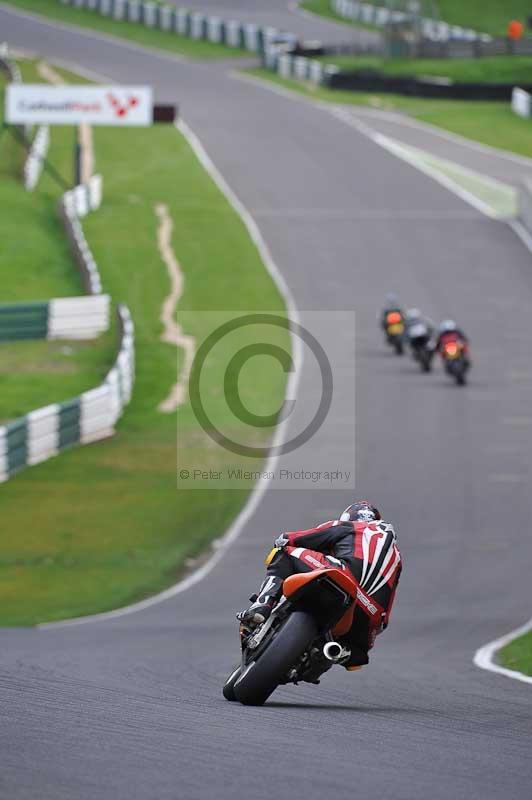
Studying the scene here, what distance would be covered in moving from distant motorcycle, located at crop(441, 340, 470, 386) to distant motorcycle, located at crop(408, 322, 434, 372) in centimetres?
65

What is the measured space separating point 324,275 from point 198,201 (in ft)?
27.7

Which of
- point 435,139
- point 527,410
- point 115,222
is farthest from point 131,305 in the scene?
point 435,139

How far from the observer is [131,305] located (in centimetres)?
3466

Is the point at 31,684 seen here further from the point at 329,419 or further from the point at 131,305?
the point at 131,305

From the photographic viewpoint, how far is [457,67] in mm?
65438

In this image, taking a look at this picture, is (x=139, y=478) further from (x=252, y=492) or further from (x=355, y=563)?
(x=355, y=563)

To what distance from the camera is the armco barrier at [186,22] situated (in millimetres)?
72062

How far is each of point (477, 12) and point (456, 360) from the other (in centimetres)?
5684

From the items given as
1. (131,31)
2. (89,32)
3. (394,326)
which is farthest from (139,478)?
(131,31)

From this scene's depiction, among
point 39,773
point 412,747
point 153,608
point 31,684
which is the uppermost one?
point 39,773

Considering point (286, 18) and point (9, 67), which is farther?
point (286, 18)

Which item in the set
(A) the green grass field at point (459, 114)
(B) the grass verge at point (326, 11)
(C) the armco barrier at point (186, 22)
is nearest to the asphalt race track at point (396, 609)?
(A) the green grass field at point (459, 114)

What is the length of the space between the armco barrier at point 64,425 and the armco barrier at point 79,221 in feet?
25.5

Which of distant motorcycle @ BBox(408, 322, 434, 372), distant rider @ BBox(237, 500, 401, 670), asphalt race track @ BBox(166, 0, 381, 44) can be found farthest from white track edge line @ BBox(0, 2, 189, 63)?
distant rider @ BBox(237, 500, 401, 670)
